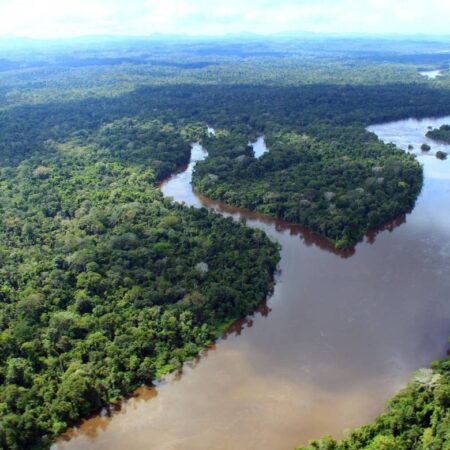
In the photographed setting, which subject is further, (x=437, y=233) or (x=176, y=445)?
(x=437, y=233)

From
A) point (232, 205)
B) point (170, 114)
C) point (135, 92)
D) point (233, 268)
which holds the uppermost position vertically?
point (135, 92)

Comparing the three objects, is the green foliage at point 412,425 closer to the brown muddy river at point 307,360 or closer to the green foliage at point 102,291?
the brown muddy river at point 307,360

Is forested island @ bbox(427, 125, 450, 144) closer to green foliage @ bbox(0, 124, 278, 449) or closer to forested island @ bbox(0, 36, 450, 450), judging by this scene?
forested island @ bbox(0, 36, 450, 450)

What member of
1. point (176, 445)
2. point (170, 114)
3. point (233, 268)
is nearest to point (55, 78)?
point (170, 114)

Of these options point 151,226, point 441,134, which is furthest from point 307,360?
point 441,134

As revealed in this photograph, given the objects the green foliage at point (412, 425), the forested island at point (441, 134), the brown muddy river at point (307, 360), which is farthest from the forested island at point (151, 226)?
the forested island at point (441, 134)

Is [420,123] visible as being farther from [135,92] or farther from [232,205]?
[135,92]
